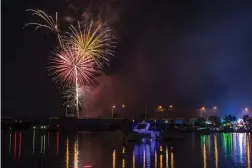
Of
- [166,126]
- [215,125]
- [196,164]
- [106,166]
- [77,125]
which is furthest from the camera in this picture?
[215,125]

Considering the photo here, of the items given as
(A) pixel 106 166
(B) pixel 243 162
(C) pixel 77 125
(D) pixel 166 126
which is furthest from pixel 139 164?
(D) pixel 166 126

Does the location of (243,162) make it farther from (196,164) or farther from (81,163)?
(81,163)

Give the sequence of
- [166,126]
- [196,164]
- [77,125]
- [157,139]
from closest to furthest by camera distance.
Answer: [196,164] < [157,139] < [77,125] < [166,126]

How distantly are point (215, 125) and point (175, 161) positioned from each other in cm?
15338

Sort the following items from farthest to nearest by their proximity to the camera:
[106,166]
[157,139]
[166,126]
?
[166,126]
[157,139]
[106,166]

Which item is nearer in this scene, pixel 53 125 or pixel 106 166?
pixel 106 166

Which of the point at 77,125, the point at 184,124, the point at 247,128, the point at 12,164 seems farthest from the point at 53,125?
the point at 12,164

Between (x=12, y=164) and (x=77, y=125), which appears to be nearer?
(x=12, y=164)

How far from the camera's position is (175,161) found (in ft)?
137

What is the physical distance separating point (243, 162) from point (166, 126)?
132 m

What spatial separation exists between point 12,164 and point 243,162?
2526cm

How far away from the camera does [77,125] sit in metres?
150

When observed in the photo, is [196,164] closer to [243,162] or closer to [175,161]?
[175,161]

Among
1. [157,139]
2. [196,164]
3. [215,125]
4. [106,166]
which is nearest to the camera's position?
[106,166]
